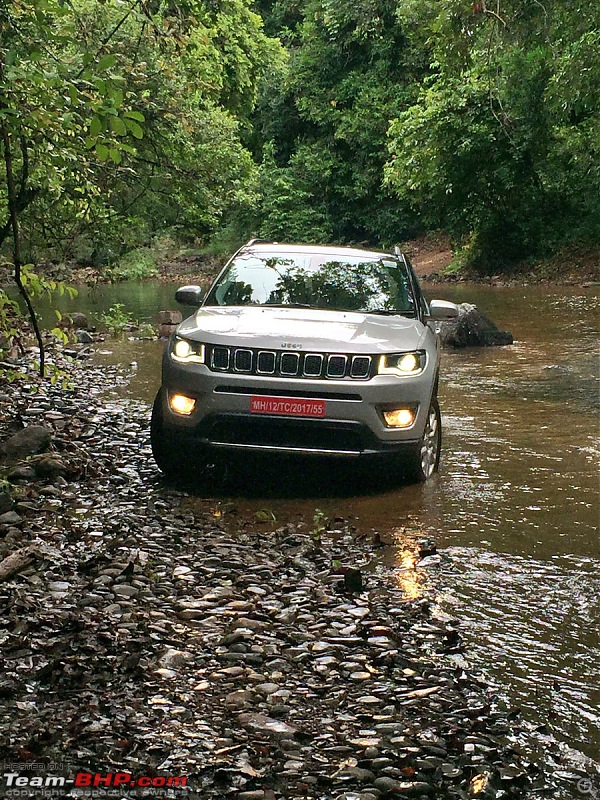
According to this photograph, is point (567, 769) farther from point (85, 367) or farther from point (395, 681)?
point (85, 367)

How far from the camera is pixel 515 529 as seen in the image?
261 inches

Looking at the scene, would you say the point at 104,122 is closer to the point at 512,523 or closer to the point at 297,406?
the point at 297,406

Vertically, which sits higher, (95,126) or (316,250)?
(95,126)

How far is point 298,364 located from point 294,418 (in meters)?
0.37

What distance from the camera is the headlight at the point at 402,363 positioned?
7.27 metres

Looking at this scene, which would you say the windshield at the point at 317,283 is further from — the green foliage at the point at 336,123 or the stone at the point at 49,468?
the green foliage at the point at 336,123

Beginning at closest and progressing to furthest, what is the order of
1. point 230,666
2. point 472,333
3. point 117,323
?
point 230,666 < point 472,333 < point 117,323

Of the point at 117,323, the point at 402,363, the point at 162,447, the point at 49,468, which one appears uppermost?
the point at 402,363

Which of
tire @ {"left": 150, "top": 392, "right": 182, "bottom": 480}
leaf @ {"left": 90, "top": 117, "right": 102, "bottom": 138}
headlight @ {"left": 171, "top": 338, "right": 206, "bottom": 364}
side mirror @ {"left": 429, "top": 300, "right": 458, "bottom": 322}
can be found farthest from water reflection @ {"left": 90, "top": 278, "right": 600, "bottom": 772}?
leaf @ {"left": 90, "top": 117, "right": 102, "bottom": 138}

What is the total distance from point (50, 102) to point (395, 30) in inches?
1657

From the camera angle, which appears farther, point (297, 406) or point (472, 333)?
point (472, 333)

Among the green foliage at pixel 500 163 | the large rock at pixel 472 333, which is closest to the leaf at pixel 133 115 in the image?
the large rock at pixel 472 333

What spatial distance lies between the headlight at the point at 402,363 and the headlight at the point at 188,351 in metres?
1.24

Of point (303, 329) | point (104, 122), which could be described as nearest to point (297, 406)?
point (303, 329)
